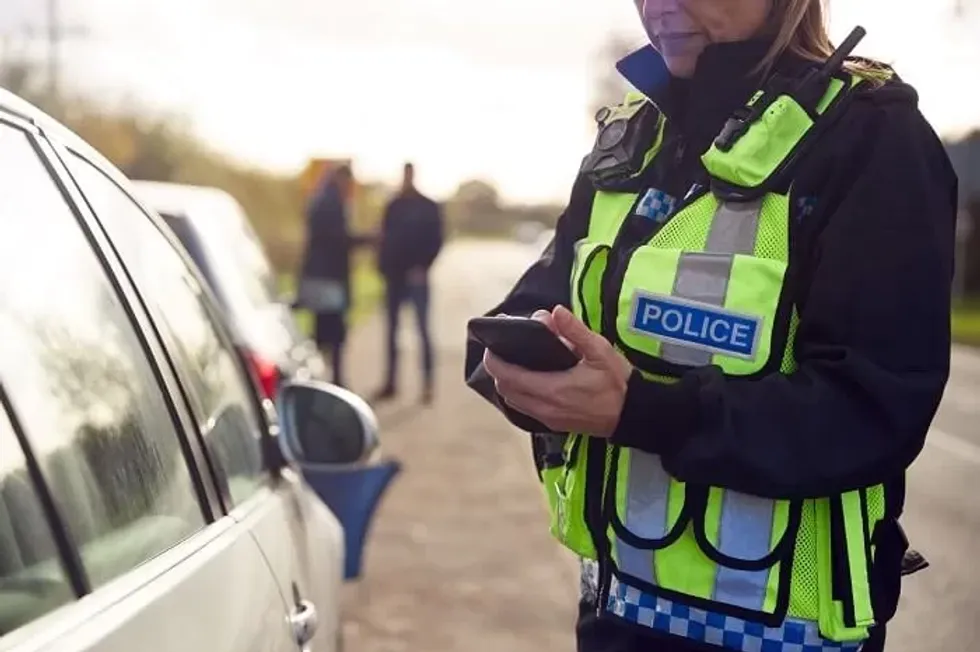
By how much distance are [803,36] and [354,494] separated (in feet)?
11.3

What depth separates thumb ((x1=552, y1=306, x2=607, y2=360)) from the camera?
6.54ft

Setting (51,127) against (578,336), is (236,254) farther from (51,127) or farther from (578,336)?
(578,336)

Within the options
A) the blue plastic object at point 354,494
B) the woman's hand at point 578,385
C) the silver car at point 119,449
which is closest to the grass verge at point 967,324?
the blue plastic object at point 354,494

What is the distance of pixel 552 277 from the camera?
2498mm

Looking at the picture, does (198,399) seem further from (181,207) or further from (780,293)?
(181,207)

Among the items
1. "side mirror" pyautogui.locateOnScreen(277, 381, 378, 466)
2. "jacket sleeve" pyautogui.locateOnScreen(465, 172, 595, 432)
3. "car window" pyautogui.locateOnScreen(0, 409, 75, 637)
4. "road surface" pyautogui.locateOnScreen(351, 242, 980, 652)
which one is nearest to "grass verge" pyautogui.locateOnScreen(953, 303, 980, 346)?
"road surface" pyautogui.locateOnScreen(351, 242, 980, 652)

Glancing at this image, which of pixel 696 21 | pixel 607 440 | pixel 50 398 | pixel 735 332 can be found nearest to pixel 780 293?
pixel 735 332

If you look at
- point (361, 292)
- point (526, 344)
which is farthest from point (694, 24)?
point (361, 292)

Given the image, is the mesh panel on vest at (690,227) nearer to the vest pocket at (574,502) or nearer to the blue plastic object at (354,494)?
the vest pocket at (574,502)

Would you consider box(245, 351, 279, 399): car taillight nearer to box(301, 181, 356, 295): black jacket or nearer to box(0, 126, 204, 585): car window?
box(0, 126, 204, 585): car window

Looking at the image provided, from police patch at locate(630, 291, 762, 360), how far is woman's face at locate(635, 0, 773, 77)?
383mm

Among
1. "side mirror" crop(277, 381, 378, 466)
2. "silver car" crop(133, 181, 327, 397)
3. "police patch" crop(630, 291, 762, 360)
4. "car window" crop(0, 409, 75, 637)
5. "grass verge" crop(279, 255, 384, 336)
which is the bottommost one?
"grass verge" crop(279, 255, 384, 336)

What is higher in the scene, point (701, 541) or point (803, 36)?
point (803, 36)

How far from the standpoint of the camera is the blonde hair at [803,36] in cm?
224
